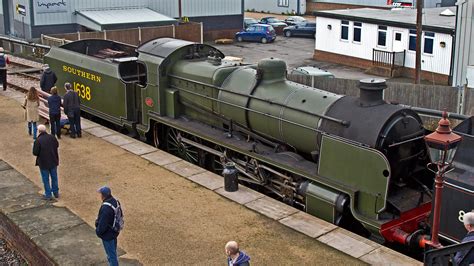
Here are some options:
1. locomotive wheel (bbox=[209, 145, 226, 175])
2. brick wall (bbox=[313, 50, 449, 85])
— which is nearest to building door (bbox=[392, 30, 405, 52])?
brick wall (bbox=[313, 50, 449, 85])

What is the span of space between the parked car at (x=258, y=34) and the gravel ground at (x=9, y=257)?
35.6 meters

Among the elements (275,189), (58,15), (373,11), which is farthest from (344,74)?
(275,189)

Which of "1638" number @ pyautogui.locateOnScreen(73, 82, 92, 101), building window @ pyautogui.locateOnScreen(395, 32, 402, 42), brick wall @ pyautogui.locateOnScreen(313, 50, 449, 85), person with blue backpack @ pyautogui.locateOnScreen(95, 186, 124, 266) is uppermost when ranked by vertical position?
building window @ pyautogui.locateOnScreen(395, 32, 402, 42)

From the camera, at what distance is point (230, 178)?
11031 mm

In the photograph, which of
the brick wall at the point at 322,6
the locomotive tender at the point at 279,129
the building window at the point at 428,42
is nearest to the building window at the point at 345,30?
the building window at the point at 428,42

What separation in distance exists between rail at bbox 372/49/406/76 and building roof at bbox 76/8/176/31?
15.4 m

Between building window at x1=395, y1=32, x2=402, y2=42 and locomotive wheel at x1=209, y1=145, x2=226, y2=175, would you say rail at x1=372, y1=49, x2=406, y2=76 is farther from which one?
locomotive wheel at x1=209, y1=145, x2=226, y2=175

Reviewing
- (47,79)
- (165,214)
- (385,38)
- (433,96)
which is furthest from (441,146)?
(385,38)

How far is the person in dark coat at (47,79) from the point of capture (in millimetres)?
16438

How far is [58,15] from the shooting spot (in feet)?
124

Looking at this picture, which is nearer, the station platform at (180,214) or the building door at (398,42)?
the station platform at (180,214)

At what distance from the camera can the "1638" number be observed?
16281mm

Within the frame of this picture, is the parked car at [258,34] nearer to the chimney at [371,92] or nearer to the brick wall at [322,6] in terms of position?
the brick wall at [322,6]

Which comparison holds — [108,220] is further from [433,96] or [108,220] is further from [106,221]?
[433,96]
